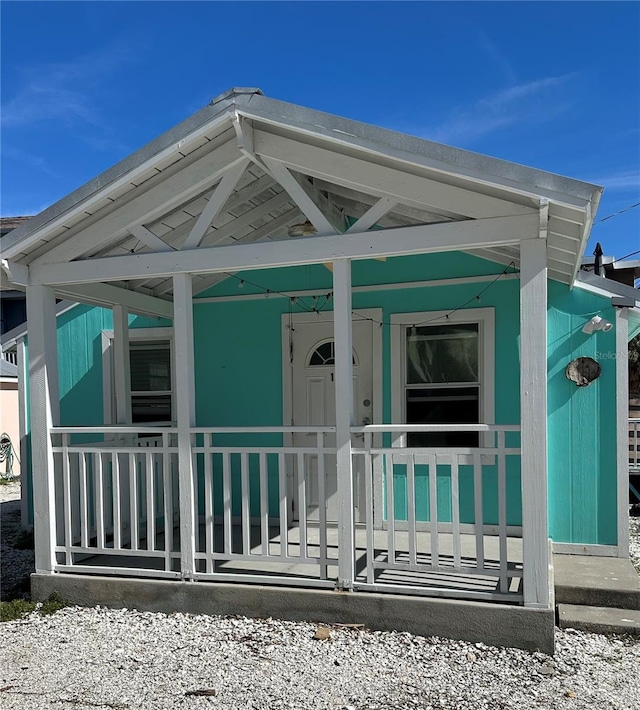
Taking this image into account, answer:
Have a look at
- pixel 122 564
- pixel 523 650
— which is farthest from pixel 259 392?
pixel 523 650

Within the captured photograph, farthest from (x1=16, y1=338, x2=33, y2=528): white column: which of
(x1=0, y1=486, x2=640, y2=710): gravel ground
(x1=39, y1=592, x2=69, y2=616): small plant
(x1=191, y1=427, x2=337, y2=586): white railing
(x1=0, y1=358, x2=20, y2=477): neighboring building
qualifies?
(x1=0, y1=358, x2=20, y2=477): neighboring building

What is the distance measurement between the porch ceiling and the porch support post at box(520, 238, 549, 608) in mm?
287

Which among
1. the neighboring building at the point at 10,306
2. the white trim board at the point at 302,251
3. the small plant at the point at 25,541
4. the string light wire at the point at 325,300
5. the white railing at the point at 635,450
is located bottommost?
the small plant at the point at 25,541

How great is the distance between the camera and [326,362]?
6055 millimetres

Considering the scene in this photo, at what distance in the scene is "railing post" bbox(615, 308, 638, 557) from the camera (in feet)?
16.5

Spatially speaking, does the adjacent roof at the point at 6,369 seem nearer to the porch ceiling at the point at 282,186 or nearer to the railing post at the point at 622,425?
the porch ceiling at the point at 282,186

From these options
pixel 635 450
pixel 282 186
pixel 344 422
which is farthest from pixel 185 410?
pixel 635 450

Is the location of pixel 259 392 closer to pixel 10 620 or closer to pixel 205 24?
pixel 10 620

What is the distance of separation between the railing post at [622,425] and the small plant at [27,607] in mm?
4529

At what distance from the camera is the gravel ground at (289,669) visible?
3.05m

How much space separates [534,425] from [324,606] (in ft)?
5.85

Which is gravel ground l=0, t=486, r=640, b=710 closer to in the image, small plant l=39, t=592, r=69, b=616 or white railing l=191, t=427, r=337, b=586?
small plant l=39, t=592, r=69, b=616

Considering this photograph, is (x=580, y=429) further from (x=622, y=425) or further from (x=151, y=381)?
(x=151, y=381)

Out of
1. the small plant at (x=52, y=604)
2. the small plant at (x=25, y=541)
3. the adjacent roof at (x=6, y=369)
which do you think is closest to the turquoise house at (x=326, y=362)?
the small plant at (x=52, y=604)
